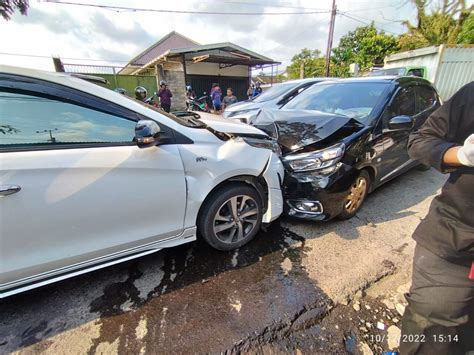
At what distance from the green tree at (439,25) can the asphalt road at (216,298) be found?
24.1 m

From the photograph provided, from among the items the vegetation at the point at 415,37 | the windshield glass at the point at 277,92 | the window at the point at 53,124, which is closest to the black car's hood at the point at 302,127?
the window at the point at 53,124

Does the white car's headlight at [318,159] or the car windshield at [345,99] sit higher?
the car windshield at [345,99]

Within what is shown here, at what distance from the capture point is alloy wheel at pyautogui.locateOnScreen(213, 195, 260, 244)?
2.35 m

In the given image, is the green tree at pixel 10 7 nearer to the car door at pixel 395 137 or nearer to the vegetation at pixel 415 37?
the car door at pixel 395 137

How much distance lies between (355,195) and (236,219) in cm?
147

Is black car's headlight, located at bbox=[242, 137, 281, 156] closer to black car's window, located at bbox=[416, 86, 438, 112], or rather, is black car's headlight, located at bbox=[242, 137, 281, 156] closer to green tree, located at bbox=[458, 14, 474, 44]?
black car's window, located at bbox=[416, 86, 438, 112]

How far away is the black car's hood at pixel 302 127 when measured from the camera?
2.73 m

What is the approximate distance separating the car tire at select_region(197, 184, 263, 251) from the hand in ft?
5.32

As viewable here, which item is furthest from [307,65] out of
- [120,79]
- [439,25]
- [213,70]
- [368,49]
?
[120,79]

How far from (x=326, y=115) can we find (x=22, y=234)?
2.98 m

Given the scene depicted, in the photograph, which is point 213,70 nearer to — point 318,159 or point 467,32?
point 318,159

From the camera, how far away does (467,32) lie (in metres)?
17.6

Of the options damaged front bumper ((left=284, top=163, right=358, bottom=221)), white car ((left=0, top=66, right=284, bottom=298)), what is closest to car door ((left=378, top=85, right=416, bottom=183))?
damaged front bumper ((left=284, top=163, right=358, bottom=221))

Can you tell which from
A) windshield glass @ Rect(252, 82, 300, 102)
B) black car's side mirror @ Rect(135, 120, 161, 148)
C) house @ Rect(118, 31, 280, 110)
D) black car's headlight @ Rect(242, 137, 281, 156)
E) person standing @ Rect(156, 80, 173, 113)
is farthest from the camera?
house @ Rect(118, 31, 280, 110)
